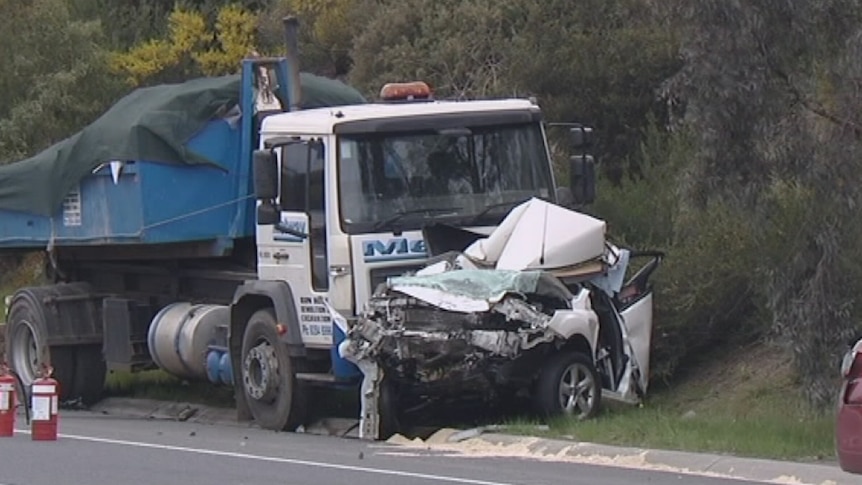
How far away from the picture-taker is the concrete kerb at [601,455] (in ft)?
41.8

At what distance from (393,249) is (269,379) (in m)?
1.96

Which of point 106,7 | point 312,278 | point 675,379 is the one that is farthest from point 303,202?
point 106,7

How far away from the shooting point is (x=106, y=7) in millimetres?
37500

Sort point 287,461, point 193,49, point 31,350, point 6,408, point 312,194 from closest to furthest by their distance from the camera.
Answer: point 287,461
point 312,194
point 6,408
point 31,350
point 193,49

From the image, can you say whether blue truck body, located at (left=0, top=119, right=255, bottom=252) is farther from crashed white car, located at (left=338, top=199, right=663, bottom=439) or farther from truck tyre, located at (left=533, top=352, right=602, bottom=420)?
truck tyre, located at (left=533, top=352, right=602, bottom=420)

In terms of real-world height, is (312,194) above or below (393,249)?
above

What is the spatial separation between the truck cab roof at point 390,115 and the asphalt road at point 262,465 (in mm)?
2847

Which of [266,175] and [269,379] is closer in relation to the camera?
[266,175]

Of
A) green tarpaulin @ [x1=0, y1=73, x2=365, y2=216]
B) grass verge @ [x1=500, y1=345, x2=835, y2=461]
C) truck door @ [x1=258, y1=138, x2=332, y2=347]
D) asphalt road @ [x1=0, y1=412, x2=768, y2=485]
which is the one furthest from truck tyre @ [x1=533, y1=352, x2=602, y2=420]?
green tarpaulin @ [x1=0, y1=73, x2=365, y2=216]

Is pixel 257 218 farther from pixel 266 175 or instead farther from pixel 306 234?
pixel 306 234

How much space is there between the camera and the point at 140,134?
18156 millimetres

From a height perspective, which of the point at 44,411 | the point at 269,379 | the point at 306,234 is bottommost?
the point at 44,411

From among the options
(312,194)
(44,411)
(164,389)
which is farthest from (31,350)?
(312,194)

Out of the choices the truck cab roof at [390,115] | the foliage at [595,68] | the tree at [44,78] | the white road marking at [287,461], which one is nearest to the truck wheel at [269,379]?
the white road marking at [287,461]
